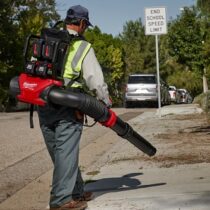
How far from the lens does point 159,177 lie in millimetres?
7375

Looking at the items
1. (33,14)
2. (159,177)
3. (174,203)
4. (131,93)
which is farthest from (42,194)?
(33,14)

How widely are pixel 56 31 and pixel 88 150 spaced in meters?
6.02

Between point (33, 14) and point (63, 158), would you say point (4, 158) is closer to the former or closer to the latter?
point (63, 158)

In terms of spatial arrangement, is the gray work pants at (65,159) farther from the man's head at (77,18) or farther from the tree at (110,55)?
the tree at (110,55)

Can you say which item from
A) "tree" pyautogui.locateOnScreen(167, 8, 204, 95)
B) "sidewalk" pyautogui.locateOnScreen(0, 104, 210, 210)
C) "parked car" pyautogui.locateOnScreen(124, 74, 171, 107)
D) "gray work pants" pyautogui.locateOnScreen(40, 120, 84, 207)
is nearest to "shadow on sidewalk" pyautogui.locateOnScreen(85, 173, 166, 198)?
"sidewalk" pyautogui.locateOnScreen(0, 104, 210, 210)

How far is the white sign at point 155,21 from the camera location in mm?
17516

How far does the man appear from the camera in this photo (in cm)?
541

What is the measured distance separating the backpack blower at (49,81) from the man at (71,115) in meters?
0.10

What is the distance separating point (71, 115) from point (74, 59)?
0.55 meters

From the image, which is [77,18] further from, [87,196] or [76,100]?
[87,196]

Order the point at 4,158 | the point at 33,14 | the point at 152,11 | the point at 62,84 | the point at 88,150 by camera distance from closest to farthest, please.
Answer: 1. the point at 62,84
2. the point at 4,158
3. the point at 88,150
4. the point at 152,11
5. the point at 33,14

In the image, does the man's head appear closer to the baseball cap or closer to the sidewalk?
the baseball cap

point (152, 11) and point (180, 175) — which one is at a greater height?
point (152, 11)

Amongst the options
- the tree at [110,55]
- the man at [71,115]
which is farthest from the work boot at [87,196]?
the tree at [110,55]
